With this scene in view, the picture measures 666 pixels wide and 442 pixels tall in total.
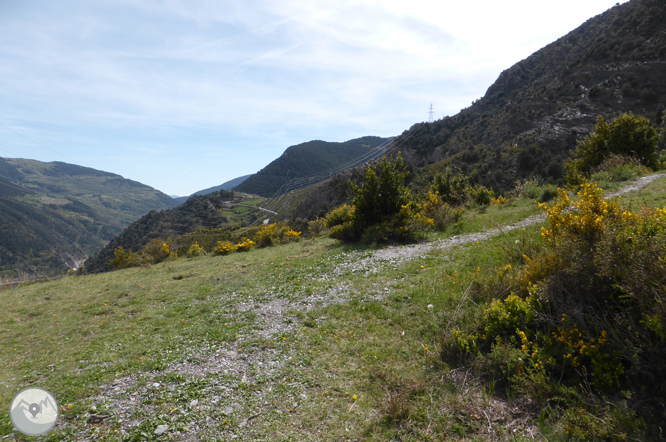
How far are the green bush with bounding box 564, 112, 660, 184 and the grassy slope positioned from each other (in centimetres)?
706

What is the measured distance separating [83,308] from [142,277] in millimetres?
4552

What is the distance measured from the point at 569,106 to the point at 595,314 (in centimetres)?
5441

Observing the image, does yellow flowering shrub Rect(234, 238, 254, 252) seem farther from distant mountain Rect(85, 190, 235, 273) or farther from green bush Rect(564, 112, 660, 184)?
distant mountain Rect(85, 190, 235, 273)

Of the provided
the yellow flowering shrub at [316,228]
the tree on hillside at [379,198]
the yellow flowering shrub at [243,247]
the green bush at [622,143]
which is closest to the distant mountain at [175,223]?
the yellow flowering shrub at [243,247]

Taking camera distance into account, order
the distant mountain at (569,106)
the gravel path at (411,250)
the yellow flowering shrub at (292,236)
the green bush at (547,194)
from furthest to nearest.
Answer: the distant mountain at (569,106) → the yellow flowering shrub at (292,236) → the green bush at (547,194) → the gravel path at (411,250)

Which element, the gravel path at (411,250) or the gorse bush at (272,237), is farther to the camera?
the gorse bush at (272,237)

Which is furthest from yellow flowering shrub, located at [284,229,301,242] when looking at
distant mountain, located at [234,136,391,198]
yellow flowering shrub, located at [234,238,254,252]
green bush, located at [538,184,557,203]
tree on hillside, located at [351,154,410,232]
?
distant mountain, located at [234,136,391,198]

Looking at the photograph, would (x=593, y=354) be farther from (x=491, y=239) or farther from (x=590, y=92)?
(x=590, y=92)

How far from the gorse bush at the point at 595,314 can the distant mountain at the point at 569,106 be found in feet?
96.5

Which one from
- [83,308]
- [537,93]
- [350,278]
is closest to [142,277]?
[83,308]

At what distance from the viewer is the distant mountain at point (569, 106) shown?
38.3 meters

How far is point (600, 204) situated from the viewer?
15.2ft

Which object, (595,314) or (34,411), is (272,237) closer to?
(34,411)

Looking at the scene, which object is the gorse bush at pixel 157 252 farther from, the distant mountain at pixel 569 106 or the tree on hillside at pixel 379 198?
the distant mountain at pixel 569 106
